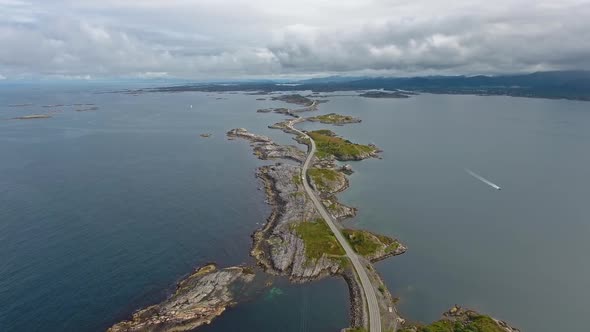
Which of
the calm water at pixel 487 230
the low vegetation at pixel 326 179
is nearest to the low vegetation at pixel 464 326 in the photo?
the calm water at pixel 487 230

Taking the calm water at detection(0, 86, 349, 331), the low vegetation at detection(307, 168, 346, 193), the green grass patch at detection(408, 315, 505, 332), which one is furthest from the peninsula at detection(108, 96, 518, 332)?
the calm water at detection(0, 86, 349, 331)

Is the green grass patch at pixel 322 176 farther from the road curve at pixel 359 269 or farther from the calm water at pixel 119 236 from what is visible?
the calm water at pixel 119 236

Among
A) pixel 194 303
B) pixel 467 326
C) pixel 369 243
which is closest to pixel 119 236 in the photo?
pixel 194 303

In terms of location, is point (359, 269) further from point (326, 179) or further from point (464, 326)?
point (326, 179)

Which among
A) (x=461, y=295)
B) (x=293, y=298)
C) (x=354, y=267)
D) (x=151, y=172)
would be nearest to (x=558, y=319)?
(x=461, y=295)

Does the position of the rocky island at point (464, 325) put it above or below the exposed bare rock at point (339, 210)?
below
